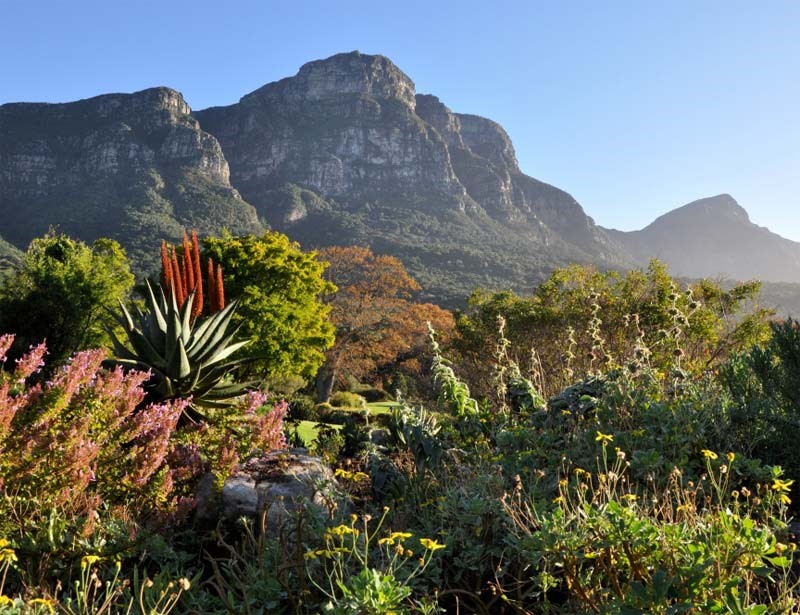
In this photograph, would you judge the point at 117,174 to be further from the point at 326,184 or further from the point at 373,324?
the point at 373,324

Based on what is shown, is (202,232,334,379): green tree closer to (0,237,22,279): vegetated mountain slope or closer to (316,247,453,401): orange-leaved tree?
(316,247,453,401): orange-leaved tree

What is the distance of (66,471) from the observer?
10.5 ft

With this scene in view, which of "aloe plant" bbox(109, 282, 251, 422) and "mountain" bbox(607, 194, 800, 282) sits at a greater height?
"mountain" bbox(607, 194, 800, 282)

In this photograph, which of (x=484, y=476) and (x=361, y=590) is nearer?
(x=361, y=590)

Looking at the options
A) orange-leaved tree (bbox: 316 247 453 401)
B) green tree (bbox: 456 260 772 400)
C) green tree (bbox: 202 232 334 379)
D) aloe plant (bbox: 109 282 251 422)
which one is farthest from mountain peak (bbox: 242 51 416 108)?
aloe plant (bbox: 109 282 251 422)

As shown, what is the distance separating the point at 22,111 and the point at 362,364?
10742 cm

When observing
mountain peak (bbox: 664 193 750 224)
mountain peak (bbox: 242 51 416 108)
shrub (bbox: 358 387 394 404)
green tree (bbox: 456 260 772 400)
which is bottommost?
shrub (bbox: 358 387 394 404)

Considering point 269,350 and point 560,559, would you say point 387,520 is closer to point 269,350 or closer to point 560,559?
point 560,559

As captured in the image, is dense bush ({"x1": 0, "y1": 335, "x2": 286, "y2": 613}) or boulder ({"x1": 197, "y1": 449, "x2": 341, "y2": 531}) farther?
boulder ({"x1": 197, "y1": 449, "x2": 341, "y2": 531})

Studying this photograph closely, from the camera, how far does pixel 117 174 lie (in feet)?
277

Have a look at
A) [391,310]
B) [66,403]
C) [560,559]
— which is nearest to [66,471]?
[66,403]

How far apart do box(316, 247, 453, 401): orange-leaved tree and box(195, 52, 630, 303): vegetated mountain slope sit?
1117 inches

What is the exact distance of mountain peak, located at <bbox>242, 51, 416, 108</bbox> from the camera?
13500 centimetres

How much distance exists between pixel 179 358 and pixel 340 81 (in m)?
146
